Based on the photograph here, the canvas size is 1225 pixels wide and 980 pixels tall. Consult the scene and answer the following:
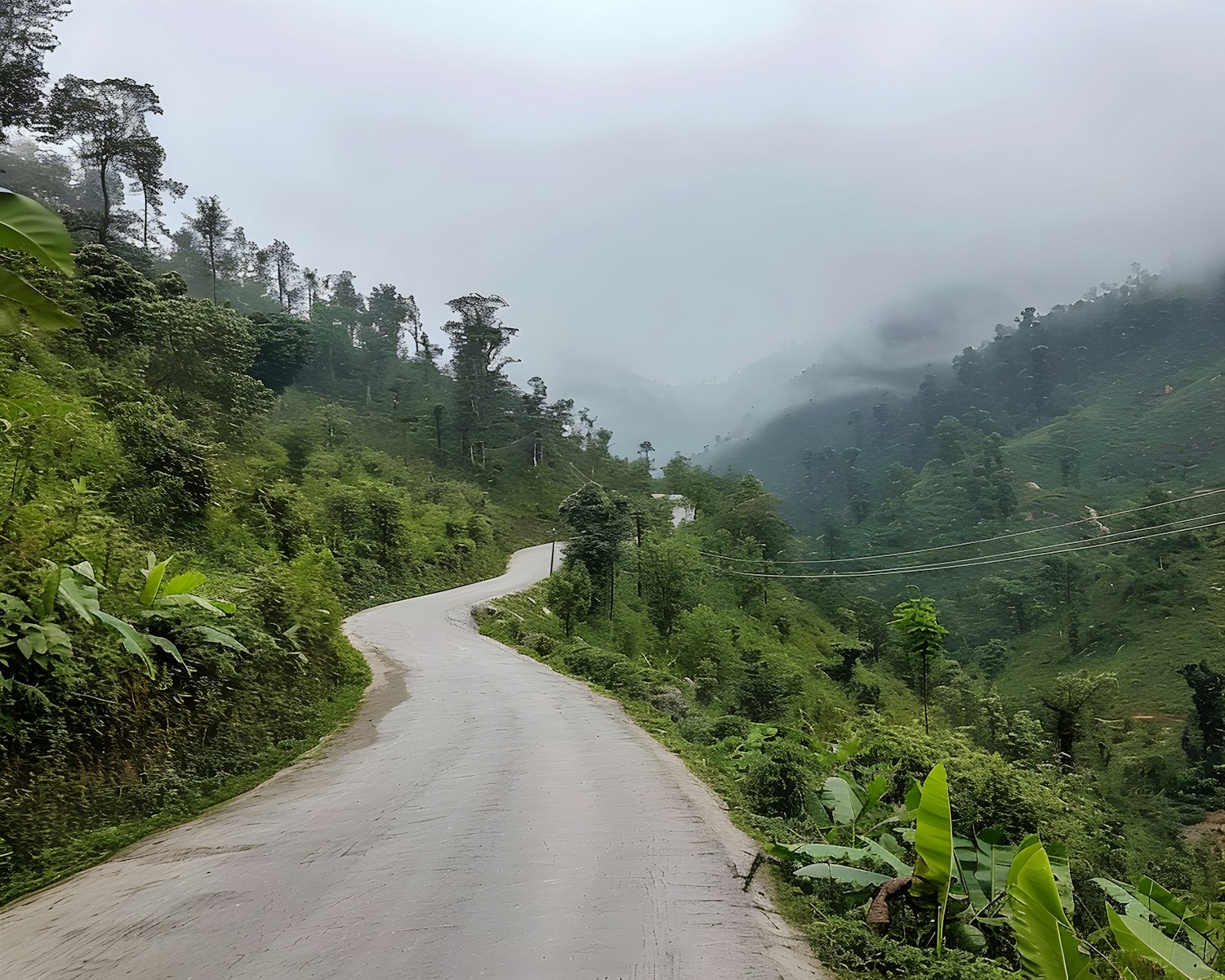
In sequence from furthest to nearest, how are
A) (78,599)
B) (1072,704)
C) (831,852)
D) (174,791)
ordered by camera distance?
1. (1072,704)
2. (174,791)
3. (78,599)
4. (831,852)

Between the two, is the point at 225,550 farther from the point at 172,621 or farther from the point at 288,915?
the point at 288,915

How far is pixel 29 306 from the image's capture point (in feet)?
8.89

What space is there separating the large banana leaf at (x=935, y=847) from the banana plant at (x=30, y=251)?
5.70m

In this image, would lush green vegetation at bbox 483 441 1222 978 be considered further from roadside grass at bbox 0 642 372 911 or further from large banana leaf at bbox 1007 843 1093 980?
roadside grass at bbox 0 642 372 911

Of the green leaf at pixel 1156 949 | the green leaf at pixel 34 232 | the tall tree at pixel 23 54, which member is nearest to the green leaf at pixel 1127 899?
the green leaf at pixel 1156 949

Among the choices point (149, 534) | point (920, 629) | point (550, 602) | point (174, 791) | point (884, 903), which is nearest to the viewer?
point (884, 903)

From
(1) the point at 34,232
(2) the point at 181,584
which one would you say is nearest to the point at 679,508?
(2) the point at 181,584

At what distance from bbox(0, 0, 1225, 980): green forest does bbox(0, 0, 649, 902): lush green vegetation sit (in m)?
0.05

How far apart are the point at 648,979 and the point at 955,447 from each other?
9228 cm

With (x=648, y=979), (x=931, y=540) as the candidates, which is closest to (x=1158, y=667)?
(x=931, y=540)

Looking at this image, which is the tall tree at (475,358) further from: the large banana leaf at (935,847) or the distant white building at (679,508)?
the large banana leaf at (935,847)

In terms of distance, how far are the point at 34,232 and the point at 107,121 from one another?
37.7 m

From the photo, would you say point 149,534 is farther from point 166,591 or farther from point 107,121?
point 107,121

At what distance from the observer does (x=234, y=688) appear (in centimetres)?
784
